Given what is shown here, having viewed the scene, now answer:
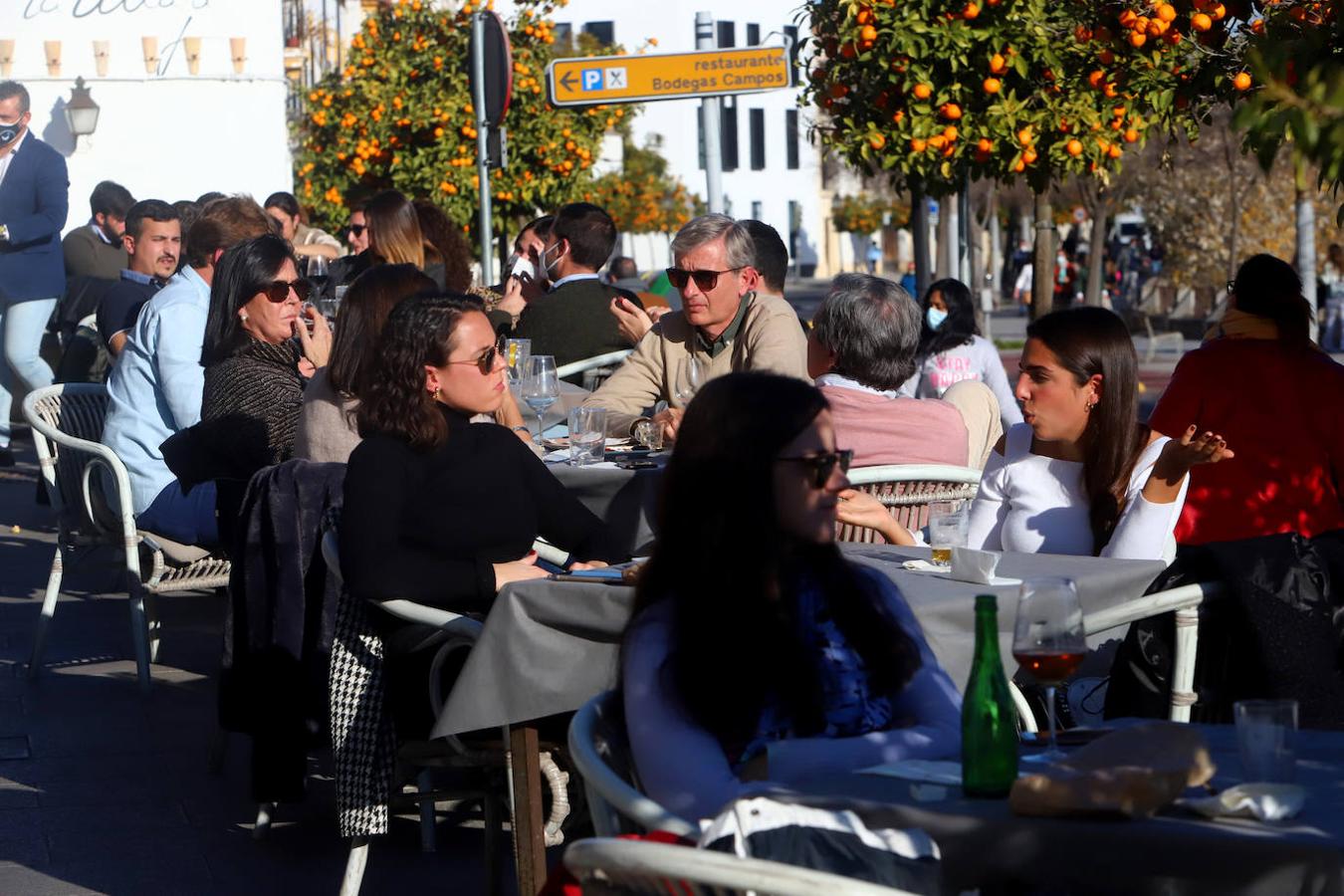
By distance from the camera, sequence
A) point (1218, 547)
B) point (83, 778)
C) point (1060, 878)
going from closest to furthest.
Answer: point (1060, 878) < point (1218, 547) < point (83, 778)

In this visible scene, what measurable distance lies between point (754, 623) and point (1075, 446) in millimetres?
2128

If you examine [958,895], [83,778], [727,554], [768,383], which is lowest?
[83,778]

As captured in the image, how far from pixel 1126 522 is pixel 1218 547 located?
73 cm

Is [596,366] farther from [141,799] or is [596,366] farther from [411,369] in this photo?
[411,369]

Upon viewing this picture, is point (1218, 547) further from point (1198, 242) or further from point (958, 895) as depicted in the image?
point (1198, 242)

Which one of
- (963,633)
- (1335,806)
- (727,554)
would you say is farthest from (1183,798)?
(963,633)

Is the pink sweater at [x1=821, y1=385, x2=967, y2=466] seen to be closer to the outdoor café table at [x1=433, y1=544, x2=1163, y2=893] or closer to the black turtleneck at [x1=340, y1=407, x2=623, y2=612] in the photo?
the black turtleneck at [x1=340, y1=407, x2=623, y2=612]

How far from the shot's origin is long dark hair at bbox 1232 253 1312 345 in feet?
18.6

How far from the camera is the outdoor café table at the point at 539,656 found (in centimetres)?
402

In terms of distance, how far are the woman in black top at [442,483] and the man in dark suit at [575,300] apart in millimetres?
4258

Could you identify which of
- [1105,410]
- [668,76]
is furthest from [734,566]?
[668,76]

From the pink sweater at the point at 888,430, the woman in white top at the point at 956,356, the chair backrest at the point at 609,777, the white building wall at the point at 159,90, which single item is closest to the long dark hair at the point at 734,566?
the chair backrest at the point at 609,777

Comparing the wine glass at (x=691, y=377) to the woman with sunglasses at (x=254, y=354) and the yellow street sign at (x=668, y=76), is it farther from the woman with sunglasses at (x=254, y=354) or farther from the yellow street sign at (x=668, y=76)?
the yellow street sign at (x=668, y=76)

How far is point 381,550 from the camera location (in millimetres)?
4312
